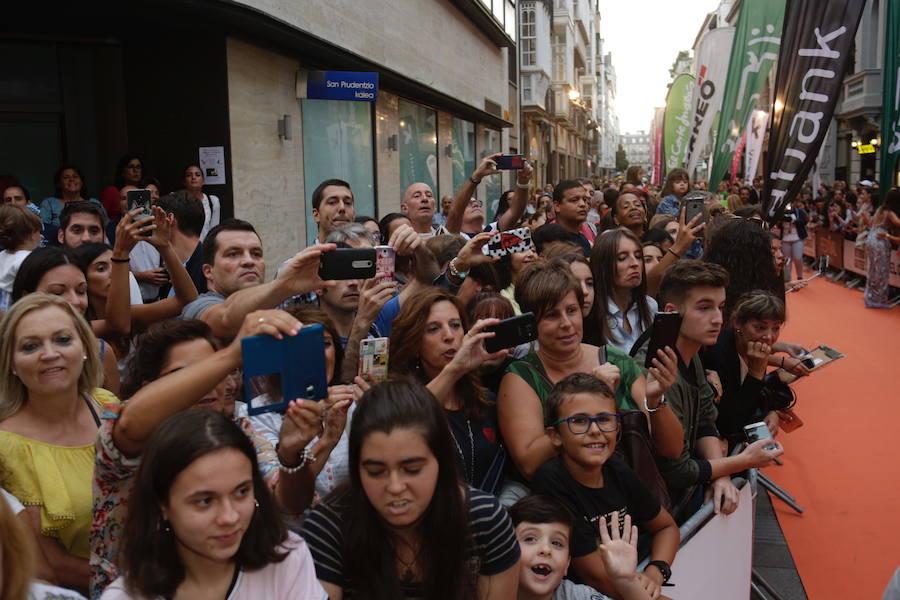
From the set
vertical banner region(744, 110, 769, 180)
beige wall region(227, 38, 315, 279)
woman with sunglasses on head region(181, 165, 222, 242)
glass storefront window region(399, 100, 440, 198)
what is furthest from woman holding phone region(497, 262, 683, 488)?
vertical banner region(744, 110, 769, 180)

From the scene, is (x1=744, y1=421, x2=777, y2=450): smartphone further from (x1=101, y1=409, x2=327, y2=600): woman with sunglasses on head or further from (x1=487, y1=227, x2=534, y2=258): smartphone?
(x1=101, y1=409, x2=327, y2=600): woman with sunglasses on head

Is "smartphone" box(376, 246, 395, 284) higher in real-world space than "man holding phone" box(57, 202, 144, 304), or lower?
lower

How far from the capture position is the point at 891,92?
882 cm

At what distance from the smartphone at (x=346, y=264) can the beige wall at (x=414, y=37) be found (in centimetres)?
590

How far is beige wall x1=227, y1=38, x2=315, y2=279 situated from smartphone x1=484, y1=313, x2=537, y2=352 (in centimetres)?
603

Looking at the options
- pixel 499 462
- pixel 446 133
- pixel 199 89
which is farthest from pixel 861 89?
pixel 499 462

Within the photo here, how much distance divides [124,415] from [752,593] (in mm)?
3800

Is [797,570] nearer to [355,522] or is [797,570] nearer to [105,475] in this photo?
[355,522]

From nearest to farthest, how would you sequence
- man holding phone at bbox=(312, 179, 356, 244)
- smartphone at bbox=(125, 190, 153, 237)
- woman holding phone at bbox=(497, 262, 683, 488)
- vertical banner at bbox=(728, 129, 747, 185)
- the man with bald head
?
1. woman holding phone at bbox=(497, 262, 683, 488)
2. smartphone at bbox=(125, 190, 153, 237)
3. man holding phone at bbox=(312, 179, 356, 244)
4. the man with bald head
5. vertical banner at bbox=(728, 129, 747, 185)

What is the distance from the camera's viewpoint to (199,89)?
27.8ft

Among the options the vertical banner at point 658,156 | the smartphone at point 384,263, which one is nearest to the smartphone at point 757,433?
the smartphone at point 384,263

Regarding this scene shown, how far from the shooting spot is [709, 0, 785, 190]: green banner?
1139cm

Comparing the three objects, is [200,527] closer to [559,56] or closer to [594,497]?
[594,497]

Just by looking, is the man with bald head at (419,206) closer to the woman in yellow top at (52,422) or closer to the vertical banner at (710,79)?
the woman in yellow top at (52,422)
